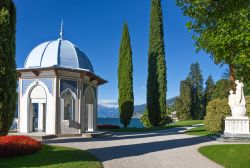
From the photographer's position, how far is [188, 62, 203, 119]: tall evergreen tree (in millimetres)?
58938

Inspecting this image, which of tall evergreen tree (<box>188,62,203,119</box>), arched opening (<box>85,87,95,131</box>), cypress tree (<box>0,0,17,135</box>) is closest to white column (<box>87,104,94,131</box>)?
arched opening (<box>85,87,95,131</box>)

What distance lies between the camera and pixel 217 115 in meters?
22.2

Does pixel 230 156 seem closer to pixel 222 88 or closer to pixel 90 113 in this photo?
pixel 90 113

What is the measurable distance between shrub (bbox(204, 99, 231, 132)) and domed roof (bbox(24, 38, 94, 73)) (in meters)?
9.64

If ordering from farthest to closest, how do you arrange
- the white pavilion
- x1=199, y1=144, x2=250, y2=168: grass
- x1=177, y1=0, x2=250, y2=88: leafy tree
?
the white pavilion < x1=199, y1=144, x2=250, y2=168: grass < x1=177, y1=0, x2=250, y2=88: leafy tree

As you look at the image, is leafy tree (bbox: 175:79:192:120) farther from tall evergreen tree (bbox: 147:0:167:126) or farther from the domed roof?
the domed roof

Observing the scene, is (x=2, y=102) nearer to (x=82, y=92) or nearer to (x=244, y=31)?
(x=244, y=31)

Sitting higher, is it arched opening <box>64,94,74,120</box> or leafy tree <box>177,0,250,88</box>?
leafy tree <box>177,0,250,88</box>

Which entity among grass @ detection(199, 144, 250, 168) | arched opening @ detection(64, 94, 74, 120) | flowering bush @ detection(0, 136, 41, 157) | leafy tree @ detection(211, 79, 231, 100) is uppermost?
leafy tree @ detection(211, 79, 231, 100)

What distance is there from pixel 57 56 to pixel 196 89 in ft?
155

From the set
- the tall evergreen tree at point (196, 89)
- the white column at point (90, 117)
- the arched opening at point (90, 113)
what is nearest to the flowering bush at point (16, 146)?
the arched opening at point (90, 113)

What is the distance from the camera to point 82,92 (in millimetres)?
20031

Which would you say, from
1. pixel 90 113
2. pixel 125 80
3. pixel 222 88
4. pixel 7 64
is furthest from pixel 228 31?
pixel 222 88

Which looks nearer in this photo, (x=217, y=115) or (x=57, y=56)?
(x=57, y=56)
